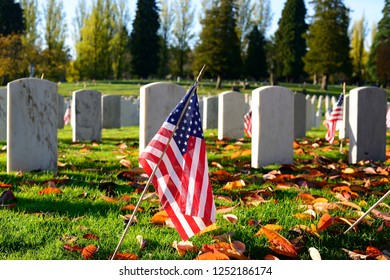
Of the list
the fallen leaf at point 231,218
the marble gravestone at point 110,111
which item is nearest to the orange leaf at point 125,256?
the fallen leaf at point 231,218

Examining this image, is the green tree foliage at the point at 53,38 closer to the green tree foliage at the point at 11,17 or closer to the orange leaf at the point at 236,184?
the green tree foliage at the point at 11,17

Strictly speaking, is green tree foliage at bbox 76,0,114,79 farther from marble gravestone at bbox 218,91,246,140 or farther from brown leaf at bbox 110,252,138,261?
brown leaf at bbox 110,252,138,261

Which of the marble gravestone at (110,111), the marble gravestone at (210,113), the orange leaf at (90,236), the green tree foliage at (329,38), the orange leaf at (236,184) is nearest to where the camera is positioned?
the orange leaf at (90,236)

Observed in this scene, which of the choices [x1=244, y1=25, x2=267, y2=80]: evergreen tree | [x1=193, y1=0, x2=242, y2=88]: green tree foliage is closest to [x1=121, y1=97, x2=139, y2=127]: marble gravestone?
[x1=193, y1=0, x2=242, y2=88]: green tree foliage

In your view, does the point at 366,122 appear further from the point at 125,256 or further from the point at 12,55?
the point at 12,55

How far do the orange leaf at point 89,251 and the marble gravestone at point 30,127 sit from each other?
3417 mm

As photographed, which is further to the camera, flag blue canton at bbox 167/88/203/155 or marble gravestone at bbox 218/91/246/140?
marble gravestone at bbox 218/91/246/140

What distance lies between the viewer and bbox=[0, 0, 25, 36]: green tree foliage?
32.0 meters

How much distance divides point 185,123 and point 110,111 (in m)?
12.6

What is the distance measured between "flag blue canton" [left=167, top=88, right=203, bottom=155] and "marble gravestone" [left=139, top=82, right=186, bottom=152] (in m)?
4.26

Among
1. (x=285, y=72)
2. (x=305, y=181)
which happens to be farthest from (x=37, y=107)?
(x=285, y=72)

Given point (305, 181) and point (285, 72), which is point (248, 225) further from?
point (285, 72)

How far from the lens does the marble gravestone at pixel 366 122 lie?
313 inches

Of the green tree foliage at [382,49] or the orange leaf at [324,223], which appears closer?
the orange leaf at [324,223]
